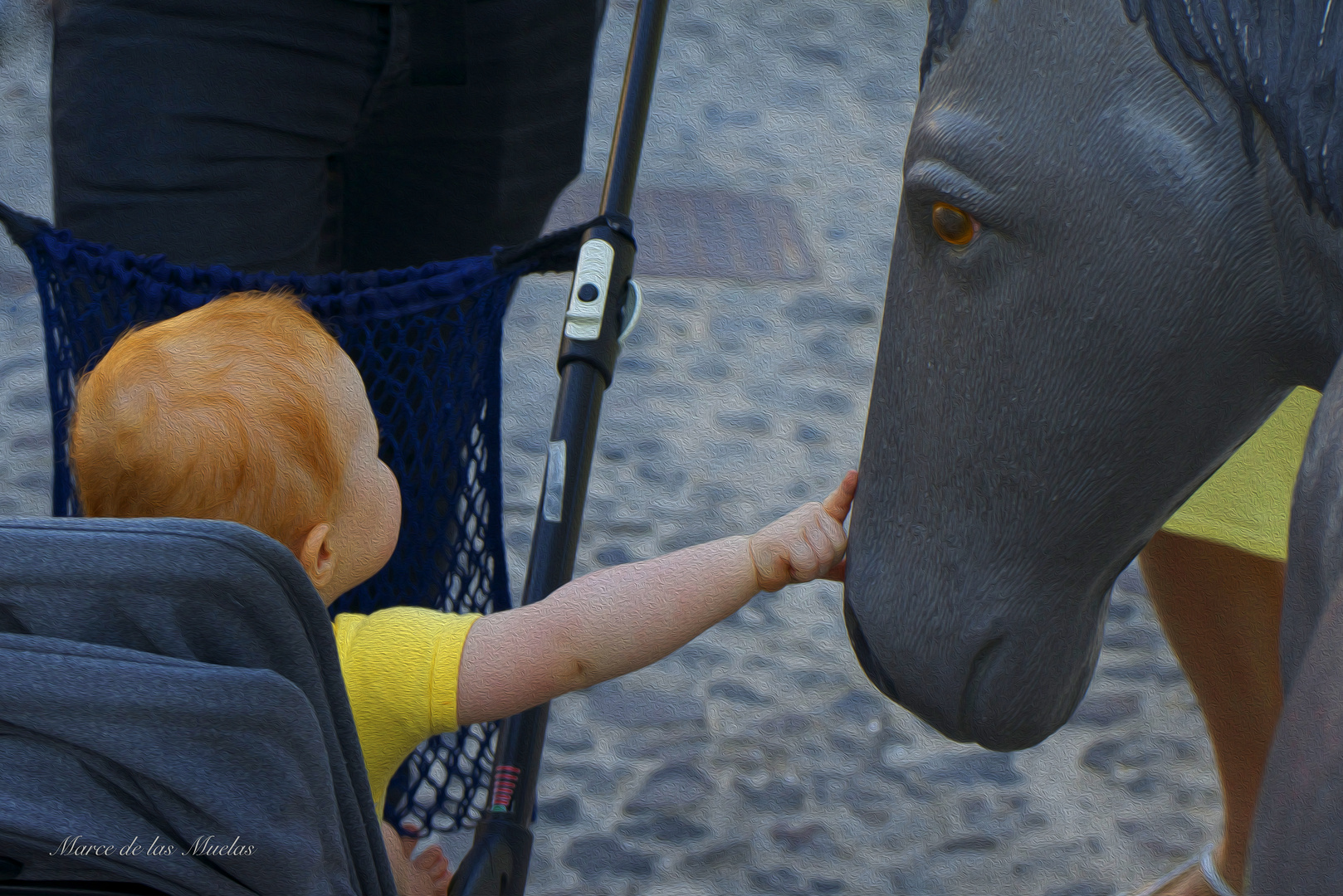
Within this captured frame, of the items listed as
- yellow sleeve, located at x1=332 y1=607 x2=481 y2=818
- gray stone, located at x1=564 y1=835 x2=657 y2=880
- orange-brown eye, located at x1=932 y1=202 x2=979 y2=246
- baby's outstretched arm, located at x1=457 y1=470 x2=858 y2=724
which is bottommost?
gray stone, located at x1=564 y1=835 x2=657 y2=880

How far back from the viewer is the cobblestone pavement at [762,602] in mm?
1609

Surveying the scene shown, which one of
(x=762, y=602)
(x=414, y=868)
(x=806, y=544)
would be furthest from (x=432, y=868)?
(x=762, y=602)

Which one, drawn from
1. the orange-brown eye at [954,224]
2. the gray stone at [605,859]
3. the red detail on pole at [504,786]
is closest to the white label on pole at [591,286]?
the red detail on pole at [504,786]

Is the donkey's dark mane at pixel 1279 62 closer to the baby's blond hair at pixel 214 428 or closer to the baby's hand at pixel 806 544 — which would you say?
the baby's hand at pixel 806 544

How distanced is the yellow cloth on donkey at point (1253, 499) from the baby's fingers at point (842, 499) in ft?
1.12

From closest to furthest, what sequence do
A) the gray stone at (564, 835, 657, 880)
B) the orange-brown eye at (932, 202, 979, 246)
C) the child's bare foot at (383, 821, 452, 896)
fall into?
the orange-brown eye at (932, 202, 979, 246)
the child's bare foot at (383, 821, 452, 896)
the gray stone at (564, 835, 657, 880)

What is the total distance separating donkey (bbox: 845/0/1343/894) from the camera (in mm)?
579

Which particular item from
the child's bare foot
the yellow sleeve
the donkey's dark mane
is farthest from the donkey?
the child's bare foot

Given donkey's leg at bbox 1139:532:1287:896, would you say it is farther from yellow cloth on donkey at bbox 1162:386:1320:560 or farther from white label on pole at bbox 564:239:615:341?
white label on pole at bbox 564:239:615:341

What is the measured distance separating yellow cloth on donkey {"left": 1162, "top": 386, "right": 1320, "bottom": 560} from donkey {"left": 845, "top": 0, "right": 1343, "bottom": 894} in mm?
375

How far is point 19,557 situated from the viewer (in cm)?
69

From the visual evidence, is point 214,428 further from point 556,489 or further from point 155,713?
point 556,489

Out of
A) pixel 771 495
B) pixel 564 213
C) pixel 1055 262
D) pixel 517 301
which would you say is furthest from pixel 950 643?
pixel 564 213

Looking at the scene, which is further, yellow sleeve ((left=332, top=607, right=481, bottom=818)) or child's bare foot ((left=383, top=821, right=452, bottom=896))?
child's bare foot ((left=383, top=821, right=452, bottom=896))
